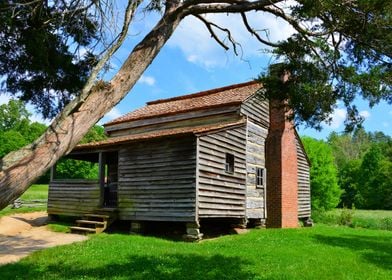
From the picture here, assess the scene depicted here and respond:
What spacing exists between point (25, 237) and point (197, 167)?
7.33 meters

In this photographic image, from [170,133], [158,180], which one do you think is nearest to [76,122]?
[170,133]

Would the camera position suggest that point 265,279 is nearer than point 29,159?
No

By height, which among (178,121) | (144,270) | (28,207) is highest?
(178,121)

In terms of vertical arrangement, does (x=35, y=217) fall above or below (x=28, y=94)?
below

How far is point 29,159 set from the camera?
4578 millimetres

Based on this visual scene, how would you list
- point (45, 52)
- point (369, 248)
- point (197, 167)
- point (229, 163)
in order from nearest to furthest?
point (45, 52) → point (197, 167) → point (369, 248) → point (229, 163)

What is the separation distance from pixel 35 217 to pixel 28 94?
55.0ft

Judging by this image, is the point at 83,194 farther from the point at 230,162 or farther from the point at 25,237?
the point at 230,162

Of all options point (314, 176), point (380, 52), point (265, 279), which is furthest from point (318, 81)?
point (314, 176)

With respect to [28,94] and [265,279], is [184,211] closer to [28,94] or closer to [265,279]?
[265,279]

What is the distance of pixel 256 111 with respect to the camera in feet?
73.4

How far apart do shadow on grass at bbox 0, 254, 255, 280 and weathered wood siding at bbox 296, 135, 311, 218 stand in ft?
51.2

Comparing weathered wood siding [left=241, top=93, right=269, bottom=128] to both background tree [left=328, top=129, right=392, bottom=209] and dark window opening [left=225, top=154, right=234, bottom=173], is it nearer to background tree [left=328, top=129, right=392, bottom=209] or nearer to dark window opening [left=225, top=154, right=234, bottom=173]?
dark window opening [left=225, top=154, right=234, bottom=173]

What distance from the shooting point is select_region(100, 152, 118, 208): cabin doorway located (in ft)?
65.5
